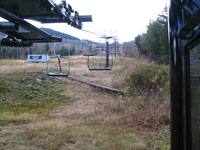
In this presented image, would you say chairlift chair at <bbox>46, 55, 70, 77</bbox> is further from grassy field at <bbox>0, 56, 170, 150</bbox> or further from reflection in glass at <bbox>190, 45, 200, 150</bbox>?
reflection in glass at <bbox>190, 45, 200, 150</bbox>

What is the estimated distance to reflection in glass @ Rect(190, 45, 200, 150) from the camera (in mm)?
1296

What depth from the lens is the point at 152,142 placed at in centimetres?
563

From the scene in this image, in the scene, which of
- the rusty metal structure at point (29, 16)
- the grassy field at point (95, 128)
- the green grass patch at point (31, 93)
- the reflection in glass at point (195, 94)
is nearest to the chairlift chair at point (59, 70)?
the green grass patch at point (31, 93)

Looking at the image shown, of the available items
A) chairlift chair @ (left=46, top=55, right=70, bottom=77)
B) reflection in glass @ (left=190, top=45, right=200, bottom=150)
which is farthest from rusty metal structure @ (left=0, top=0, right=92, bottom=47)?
chairlift chair @ (left=46, top=55, right=70, bottom=77)

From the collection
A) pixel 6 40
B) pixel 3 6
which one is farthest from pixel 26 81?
pixel 3 6

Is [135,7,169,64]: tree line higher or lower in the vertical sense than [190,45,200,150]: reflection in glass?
higher

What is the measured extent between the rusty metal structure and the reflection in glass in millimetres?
2308

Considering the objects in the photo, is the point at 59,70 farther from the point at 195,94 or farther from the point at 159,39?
the point at 195,94

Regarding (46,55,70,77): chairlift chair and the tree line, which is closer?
(46,55,70,77): chairlift chair

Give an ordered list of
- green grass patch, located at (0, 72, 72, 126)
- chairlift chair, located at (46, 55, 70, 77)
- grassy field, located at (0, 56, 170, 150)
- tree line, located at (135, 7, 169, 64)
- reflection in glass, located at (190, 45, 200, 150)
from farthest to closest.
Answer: tree line, located at (135, 7, 169, 64) → green grass patch, located at (0, 72, 72, 126) → chairlift chair, located at (46, 55, 70, 77) → grassy field, located at (0, 56, 170, 150) → reflection in glass, located at (190, 45, 200, 150)

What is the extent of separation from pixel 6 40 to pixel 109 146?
3.35m

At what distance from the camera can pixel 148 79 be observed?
1215 centimetres

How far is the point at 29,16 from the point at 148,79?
30.7 feet

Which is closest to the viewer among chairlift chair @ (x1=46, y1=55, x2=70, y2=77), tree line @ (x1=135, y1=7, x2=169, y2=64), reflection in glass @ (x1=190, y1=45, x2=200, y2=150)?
reflection in glass @ (x1=190, y1=45, x2=200, y2=150)
